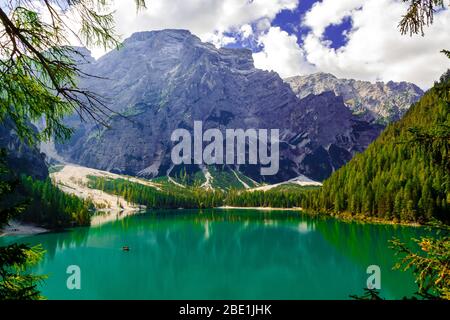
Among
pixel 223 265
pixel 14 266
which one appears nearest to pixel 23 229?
pixel 223 265

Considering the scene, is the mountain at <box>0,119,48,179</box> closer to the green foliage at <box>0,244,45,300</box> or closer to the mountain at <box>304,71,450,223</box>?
the mountain at <box>304,71,450,223</box>

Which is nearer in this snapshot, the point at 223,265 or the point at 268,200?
the point at 223,265

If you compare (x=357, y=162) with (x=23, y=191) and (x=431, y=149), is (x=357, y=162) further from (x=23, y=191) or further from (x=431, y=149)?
(x=431, y=149)

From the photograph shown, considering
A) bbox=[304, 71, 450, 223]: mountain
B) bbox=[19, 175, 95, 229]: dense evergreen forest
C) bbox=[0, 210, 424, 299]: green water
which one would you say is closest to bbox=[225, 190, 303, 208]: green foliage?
bbox=[304, 71, 450, 223]: mountain

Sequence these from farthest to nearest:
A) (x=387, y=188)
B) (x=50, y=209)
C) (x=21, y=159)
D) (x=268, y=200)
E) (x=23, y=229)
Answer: (x=268, y=200) → (x=21, y=159) → (x=387, y=188) → (x=50, y=209) → (x=23, y=229)

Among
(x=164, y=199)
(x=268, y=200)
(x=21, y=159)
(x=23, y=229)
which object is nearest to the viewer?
(x=23, y=229)

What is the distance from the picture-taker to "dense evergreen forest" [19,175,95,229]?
76438 millimetres

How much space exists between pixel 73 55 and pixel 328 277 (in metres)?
35.4

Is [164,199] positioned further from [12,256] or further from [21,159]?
[12,256]

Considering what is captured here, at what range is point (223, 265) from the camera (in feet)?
142

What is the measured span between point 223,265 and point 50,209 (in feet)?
175

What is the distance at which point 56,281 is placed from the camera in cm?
3444

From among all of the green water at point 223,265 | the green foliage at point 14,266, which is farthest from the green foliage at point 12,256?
the green water at point 223,265
